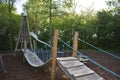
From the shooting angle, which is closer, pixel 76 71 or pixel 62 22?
pixel 76 71

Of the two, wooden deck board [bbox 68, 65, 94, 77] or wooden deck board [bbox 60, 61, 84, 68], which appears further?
wooden deck board [bbox 60, 61, 84, 68]

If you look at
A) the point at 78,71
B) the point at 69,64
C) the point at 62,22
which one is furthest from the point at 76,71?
the point at 62,22

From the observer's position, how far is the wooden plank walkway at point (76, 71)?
11.9 feet

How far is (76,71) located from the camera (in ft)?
12.5

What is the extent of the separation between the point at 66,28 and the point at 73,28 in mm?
553

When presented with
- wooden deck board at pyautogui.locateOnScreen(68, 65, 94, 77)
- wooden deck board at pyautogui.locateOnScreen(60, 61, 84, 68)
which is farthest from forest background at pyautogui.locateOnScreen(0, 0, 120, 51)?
wooden deck board at pyautogui.locateOnScreen(68, 65, 94, 77)

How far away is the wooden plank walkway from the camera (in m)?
3.61

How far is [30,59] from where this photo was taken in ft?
21.8

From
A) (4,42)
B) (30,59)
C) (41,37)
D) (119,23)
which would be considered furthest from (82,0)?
(30,59)

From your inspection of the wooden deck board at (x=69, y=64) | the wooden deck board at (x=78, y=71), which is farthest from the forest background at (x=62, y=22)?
the wooden deck board at (x=78, y=71)

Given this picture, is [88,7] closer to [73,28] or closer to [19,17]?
[73,28]

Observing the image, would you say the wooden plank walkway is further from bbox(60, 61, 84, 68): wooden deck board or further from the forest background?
the forest background

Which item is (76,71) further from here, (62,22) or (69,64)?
(62,22)

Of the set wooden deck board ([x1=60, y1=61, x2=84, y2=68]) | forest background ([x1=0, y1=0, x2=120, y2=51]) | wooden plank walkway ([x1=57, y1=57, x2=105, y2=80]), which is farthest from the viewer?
forest background ([x1=0, y1=0, x2=120, y2=51])
